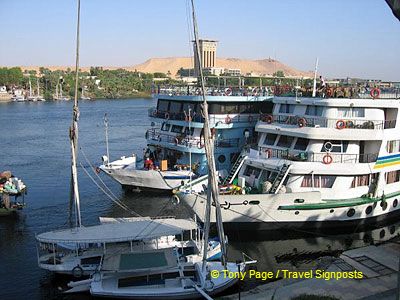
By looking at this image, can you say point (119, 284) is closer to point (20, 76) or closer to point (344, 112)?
point (344, 112)

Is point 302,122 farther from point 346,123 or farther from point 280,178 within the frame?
point 280,178

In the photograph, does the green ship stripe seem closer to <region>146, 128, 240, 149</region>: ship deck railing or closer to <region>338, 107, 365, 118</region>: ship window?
<region>338, 107, 365, 118</region>: ship window

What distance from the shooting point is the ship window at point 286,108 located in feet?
90.3

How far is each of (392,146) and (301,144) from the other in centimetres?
514

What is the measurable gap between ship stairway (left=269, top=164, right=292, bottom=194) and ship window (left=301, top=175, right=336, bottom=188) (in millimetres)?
1134

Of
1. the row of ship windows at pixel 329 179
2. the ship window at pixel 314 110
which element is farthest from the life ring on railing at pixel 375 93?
the row of ship windows at pixel 329 179

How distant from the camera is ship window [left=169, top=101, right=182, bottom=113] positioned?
→ 108 feet

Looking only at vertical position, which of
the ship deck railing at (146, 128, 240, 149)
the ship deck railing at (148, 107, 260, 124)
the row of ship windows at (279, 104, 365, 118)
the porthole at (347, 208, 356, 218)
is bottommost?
the porthole at (347, 208, 356, 218)

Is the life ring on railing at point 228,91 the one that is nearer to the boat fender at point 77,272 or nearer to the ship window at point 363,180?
the ship window at point 363,180

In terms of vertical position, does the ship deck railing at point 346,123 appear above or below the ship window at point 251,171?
above

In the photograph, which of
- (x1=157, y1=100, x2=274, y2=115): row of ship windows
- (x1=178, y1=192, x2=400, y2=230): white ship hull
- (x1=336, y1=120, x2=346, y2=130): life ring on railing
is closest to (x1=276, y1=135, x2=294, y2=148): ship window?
(x1=336, y1=120, x2=346, y2=130): life ring on railing

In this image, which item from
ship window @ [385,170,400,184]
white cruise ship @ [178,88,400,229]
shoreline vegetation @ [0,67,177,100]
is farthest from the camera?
shoreline vegetation @ [0,67,177,100]

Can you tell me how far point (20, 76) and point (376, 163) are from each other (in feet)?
497

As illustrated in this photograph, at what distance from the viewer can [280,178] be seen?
2367 cm
